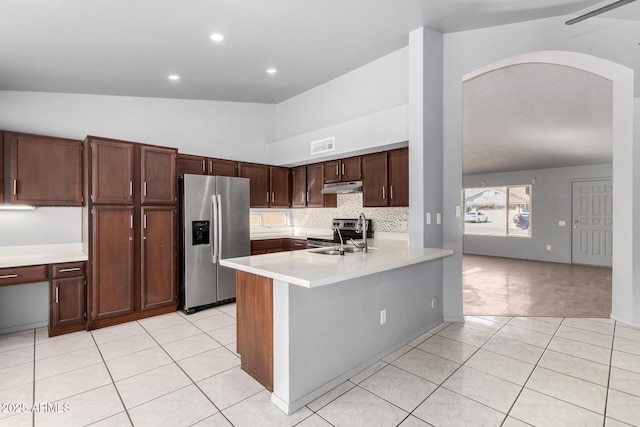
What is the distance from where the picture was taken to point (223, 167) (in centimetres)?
487

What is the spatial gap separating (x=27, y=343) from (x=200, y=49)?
11.3ft

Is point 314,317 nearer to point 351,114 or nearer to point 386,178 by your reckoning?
point 386,178

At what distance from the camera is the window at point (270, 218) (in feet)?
18.3

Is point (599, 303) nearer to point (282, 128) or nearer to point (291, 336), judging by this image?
point (291, 336)

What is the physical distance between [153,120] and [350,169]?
9.60ft

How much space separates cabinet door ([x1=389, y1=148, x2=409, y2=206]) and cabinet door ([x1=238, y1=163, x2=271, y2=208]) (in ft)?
7.41

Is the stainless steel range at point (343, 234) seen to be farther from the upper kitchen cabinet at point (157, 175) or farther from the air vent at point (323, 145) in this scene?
the upper kitchen cabinet at point (157, 175)

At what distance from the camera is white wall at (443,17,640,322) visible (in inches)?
132

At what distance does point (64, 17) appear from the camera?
2.44 metres

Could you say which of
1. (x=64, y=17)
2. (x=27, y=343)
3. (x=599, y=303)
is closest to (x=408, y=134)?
(x=64, y=17)

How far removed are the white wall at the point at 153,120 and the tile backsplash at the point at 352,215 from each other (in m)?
1.31

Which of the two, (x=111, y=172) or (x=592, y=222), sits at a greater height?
(x=111, y=172)

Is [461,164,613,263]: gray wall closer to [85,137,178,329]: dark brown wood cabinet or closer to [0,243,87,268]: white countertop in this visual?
[85,137,178,329]: dark brown wood cabinet

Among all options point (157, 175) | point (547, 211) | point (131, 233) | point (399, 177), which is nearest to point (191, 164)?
point (157, 175)
